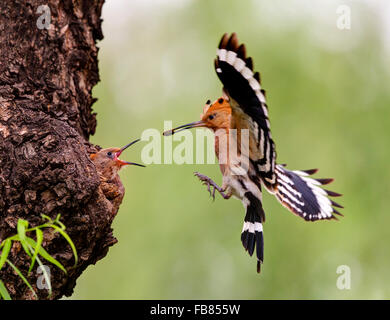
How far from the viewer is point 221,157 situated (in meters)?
3.79

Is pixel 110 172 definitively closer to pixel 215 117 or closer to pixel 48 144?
pixel 215 117

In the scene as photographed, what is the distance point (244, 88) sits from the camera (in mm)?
3150

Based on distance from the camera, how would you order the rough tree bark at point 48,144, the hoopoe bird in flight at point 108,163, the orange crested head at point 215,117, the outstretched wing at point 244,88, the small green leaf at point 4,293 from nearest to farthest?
1. the small green leaf at point 4,293
2. the rough tree bark at point 48,144
3. the outstretched wing at point 244,88
4. the orange crested head at point 215,117
5. the hoopoe bird in flight at point 108,163

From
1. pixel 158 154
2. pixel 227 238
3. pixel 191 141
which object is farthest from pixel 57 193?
pixel 227 238

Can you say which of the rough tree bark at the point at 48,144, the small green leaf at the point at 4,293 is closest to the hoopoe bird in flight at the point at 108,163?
the rough tree bark at the point at 48,144

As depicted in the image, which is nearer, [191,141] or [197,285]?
[191,141]

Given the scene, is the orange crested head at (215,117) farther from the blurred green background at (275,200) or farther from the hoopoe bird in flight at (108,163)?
the blurred green background at (275,200)

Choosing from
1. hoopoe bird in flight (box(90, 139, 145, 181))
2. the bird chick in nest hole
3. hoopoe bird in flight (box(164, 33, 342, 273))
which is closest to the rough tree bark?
the bird chick in nest hole

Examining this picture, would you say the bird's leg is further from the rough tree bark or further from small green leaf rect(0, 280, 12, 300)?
small green leaf rect(0, 280, 12, 300)

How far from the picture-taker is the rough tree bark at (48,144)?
2.83 meters

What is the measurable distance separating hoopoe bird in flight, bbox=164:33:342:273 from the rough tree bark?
77 centimetres

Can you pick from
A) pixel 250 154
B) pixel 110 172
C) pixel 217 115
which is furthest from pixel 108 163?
pixel 250 154
